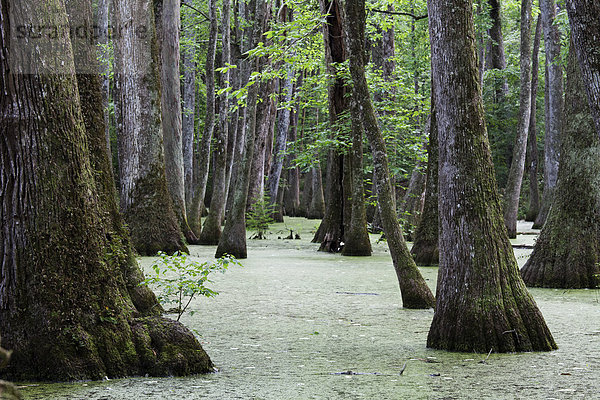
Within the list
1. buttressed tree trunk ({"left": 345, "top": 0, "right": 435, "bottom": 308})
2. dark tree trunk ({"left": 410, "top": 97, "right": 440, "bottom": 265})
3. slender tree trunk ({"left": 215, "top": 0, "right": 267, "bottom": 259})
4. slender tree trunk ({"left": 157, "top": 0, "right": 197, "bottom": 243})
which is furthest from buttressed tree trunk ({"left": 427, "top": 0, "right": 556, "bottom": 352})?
slender tree trunk ({"left": 157, "top": 0, "right": 197, "bottom": 243})

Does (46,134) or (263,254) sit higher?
(46,134)

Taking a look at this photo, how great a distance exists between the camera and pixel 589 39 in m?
3.59

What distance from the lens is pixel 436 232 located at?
11617mm

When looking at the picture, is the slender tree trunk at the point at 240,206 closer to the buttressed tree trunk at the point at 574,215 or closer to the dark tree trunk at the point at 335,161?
the dark tree trunk at the point at 335,161

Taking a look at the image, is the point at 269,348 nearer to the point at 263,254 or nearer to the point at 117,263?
the point at 117,263

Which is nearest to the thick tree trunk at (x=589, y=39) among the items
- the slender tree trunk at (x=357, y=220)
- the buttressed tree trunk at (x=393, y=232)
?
the buttressed tree trunk at (x=393, y=232)

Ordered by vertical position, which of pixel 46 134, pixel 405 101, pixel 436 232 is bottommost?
pixel 436 232

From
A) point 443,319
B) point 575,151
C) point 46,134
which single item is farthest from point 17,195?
point 575,151

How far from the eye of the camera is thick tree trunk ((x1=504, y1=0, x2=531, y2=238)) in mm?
17812

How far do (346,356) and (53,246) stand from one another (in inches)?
90.2

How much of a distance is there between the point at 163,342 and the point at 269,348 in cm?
120

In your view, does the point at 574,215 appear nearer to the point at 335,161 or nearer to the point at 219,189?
the point at 335,161

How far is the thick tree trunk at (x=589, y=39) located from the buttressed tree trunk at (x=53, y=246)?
9.50 ft

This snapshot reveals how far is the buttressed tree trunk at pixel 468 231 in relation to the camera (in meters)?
5.19
